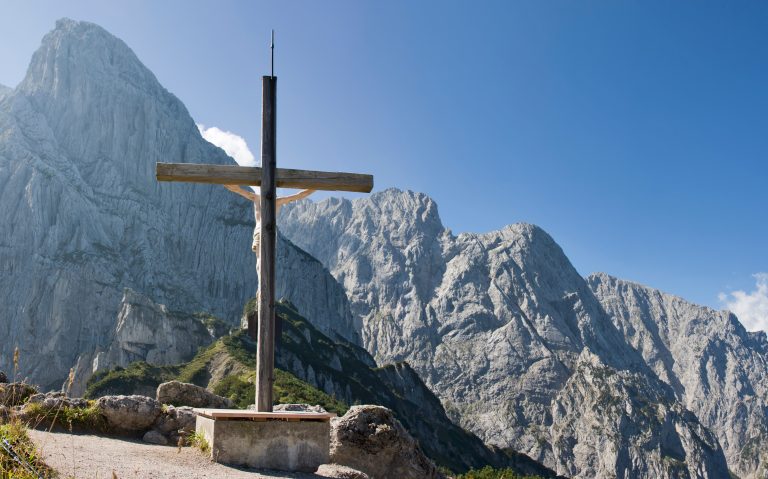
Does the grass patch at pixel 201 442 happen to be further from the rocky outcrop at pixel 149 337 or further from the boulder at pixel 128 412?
the rocky outcrop at pixel 149 337

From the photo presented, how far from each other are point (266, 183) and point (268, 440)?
435 centimetres

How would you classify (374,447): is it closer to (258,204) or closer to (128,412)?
(128,412)

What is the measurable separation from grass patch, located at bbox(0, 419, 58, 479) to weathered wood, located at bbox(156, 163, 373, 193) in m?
4.87

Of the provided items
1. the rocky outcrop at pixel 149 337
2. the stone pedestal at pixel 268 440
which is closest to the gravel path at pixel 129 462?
the stone pedestal at pixel 268 440

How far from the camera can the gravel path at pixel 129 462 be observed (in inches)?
312

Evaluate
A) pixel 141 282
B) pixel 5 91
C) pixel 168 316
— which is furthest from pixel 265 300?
pixel 5 91

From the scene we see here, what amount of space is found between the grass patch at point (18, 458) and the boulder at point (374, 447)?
6.70 metres

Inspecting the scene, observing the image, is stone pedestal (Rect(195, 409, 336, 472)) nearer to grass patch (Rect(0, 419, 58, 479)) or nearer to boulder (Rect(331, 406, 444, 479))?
grass patch (Rect(0, 419, 58, 479))

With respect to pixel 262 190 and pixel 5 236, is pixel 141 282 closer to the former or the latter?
pixel 5 236

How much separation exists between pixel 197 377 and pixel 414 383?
243 ft

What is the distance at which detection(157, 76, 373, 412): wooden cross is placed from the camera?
10781mm

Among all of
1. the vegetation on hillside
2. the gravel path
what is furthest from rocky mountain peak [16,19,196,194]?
the gravel path

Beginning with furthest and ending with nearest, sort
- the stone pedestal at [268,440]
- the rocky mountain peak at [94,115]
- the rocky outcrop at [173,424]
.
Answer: the rocky mountain peak at [94,115], the rocky outcrop at [173,424], the stone pedestal at [268,440]

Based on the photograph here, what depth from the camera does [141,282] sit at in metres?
166
